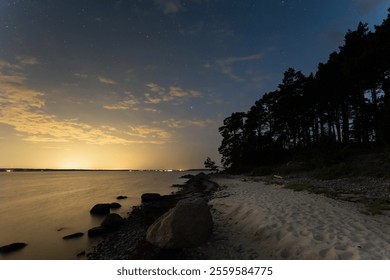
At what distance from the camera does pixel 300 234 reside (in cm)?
767

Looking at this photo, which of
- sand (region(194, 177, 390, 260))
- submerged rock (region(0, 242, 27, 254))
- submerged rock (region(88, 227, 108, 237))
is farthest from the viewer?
submerged rock (region(88, 227, 108, 237))

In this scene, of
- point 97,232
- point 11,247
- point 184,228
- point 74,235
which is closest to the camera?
point 184,228

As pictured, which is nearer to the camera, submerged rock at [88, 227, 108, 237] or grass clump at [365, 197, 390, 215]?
grass clump at [365, 197, 390, 215]

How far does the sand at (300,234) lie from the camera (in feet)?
21.4

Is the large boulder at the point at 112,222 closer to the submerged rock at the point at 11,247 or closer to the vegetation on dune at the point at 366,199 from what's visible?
the submerged rock at the point at 11,247

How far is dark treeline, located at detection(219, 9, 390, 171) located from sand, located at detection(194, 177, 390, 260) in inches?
764

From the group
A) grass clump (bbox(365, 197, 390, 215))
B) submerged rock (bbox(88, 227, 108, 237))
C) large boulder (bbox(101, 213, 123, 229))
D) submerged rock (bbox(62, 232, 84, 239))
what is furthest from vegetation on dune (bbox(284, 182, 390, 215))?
submerged rock (bbox(62, 232, 84, 239))

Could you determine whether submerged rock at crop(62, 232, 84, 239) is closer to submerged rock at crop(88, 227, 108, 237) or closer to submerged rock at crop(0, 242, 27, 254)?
submerged rock at crop(88, 227, 108, 237)

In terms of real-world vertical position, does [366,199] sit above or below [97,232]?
above

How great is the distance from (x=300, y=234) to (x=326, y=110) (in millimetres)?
38307

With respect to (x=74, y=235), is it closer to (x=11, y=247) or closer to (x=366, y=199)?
(x=11, y=247)

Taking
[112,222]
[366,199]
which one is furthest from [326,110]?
[112,222]

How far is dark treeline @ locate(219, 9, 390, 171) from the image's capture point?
28.5 m
